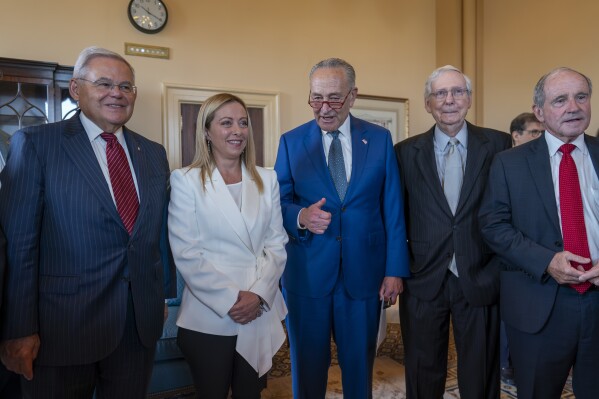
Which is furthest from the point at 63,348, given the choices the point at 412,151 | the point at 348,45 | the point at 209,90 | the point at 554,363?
the point at 348,45

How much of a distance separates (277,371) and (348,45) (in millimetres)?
3650

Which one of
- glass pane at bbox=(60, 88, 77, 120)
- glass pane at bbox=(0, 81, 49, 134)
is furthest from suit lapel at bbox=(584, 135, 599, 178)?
glass pane at bbox=(0, 81, 49, 134)

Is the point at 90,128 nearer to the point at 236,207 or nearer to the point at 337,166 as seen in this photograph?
the point at 236,207

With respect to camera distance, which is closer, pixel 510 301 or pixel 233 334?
Result: pixel 233 334

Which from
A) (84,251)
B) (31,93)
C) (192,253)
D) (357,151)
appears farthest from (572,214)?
(31,93)

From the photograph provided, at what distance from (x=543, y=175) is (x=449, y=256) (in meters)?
0.49

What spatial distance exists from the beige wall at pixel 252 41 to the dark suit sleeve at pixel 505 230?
3.17 metres

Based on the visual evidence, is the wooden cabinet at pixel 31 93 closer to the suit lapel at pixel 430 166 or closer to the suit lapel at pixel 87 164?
the suit lapel at pixel 87 164

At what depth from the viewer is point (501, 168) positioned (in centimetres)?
185

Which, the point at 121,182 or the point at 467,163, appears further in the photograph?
the point at 467,163

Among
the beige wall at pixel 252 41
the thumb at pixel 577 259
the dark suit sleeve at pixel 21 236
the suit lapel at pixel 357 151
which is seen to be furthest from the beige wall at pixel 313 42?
the thumb at pixel 577 259

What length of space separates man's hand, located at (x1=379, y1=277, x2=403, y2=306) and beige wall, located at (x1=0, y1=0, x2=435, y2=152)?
2.99 metres

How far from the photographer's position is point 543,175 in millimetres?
1761

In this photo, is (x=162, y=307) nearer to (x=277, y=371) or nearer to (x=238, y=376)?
(x=238, y=376)
